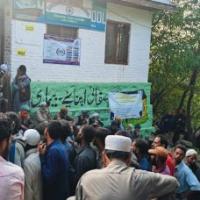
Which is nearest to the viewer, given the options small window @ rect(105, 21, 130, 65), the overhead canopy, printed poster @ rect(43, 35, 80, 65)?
printed poster @ rect(43, 35, 80, 65)

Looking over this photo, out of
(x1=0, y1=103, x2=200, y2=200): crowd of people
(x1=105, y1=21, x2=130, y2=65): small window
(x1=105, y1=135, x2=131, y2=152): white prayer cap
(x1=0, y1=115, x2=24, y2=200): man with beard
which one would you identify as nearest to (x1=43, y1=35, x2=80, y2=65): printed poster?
(x1=105, y1=21, x2=130, y2=65): small window

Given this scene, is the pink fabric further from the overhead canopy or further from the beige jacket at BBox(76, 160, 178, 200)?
the overhead canopy

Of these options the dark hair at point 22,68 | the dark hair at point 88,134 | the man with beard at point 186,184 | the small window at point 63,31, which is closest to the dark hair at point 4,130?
the dark hair at point 88,134

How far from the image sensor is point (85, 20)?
13469mm

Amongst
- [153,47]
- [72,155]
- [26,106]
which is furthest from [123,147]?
[153,47]

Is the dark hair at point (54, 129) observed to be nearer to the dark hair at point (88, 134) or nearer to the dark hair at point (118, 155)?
the dark hair at point (88, 134)

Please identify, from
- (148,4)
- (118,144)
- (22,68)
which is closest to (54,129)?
(118,144)

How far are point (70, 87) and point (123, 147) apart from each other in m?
10.1

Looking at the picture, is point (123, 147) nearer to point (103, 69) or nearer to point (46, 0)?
point (46, 0)

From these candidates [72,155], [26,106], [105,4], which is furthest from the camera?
[105,4]

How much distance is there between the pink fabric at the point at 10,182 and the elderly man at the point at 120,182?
0.42 m

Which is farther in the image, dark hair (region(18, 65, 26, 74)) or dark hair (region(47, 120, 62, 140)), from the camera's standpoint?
dark hair (region(18, 65, 26, 74))

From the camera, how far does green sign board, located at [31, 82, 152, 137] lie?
40.2 ft

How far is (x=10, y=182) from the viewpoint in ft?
9.66
